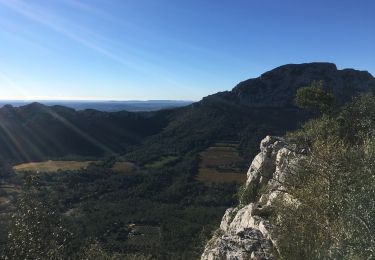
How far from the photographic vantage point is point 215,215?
130m

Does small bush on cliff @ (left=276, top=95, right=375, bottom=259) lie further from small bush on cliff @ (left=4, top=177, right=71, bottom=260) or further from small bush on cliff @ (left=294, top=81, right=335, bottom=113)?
small bush on cliff @ (left=294, top=81, right=335, bottom=113)

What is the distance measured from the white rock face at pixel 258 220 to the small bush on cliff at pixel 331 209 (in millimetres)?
1337

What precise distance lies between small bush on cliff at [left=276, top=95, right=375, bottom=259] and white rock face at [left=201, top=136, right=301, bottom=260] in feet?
4.39

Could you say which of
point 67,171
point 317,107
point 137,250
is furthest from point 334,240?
point 67,171

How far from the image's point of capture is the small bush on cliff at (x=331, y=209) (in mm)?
19047

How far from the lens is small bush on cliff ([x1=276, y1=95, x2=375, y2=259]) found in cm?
1905

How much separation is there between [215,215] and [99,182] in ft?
238

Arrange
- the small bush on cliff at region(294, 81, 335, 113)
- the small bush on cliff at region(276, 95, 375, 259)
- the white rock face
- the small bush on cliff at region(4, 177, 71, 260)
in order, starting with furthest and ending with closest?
the small bush on cliff at region(294, 81, 335, 113), the small bush on cliff at region(4, 177, 71, 260), the white rock face, the small bush on cliff at region(276, 95, 375, 259)

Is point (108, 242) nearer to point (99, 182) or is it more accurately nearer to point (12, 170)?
point (99, 182)

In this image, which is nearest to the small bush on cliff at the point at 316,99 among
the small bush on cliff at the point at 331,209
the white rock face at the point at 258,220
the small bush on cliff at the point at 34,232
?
the white rock face at the point at 258,220

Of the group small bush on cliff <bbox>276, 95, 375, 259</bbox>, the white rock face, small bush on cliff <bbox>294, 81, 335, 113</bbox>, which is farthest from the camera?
small bush on cliff <bbox>294, 81, 335, 113</bbox>

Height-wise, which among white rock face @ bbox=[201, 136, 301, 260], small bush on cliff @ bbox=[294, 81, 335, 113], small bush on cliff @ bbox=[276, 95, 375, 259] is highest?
small bush on cliff @ bbox=[294, 81, 335, 113]

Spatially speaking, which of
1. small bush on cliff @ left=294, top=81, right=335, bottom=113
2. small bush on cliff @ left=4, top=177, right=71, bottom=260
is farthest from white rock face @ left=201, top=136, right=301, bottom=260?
small bush on cliff @ left=294, top=81, right=335, bottom=113

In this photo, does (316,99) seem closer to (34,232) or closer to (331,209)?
(331,209)
